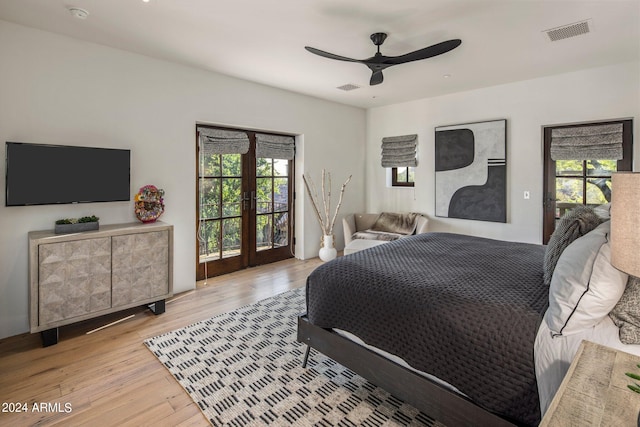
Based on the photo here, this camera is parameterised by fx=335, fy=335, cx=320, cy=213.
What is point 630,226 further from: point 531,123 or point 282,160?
point 282,160

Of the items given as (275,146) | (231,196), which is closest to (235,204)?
(231,196)

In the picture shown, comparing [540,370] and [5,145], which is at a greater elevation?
[5,145]

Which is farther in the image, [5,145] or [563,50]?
[563,50]

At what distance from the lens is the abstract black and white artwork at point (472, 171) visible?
4512 millimetres

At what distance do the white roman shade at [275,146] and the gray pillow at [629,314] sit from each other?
13.4ft

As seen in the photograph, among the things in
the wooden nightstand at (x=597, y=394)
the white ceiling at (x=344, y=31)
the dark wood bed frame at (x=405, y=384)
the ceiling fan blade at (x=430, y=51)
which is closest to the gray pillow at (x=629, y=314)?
the wooden nightstand at (x=597, y=394)

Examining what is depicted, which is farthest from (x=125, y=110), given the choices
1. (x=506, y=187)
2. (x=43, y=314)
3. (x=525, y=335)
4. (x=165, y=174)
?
(x=506, y=187)

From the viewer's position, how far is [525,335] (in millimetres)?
1418

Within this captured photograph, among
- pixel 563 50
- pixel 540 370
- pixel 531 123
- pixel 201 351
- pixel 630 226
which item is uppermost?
pixel 563 50

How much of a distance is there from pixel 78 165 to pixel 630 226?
3.64 meters

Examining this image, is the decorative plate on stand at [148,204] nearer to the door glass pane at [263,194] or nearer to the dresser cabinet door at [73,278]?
the dresser cabinet door at [73,278]

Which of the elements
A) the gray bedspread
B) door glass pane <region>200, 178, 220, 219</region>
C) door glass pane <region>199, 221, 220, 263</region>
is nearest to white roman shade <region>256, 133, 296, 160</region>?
door glass pane <region>200, 178, 220, 219</region>

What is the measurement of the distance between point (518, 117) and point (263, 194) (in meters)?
3.56

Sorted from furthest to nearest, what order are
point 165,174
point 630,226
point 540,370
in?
1. point 165,174
2. point 540,370
3. point 630,226
